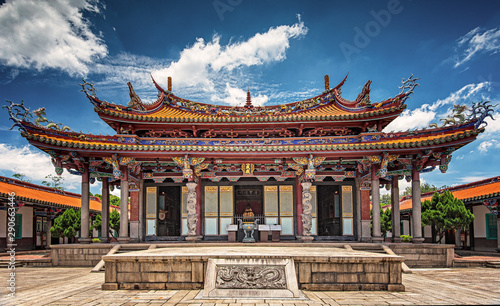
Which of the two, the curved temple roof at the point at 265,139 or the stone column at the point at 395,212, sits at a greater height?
the curved temple roof at the point at 265,139

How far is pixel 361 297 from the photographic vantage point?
341 inches

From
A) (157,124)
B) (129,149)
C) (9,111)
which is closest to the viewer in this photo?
(9,111)

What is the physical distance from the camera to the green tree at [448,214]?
18375 millimetres

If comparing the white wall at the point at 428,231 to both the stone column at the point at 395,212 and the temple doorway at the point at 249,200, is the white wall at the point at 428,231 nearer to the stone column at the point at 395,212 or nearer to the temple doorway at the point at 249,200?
the stone column at the point at 395,212

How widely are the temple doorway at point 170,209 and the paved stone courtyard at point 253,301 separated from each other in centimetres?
727

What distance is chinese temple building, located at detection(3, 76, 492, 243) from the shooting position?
1612 cm

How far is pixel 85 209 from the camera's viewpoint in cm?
1645

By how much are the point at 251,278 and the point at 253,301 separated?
84 centimetres

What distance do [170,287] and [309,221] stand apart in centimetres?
824

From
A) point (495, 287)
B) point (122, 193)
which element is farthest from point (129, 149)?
point (495, 287)

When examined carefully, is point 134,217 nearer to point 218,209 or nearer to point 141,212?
point 141,212

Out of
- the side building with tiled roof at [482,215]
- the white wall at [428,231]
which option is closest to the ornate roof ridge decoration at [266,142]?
the side building with tiled roof at [482,215]

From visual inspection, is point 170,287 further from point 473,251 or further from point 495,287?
point 473,251

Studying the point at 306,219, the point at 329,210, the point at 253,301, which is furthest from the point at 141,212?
the point at 253,301
